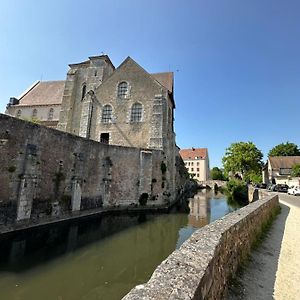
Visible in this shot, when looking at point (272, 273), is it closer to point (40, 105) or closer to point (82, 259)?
point (82, 259)

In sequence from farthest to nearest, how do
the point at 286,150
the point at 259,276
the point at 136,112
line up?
the point at 286,150 → the point at 136,112 → the point at 259,276

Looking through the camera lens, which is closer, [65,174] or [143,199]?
[65,174]

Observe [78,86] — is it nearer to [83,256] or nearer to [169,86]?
[169,86]

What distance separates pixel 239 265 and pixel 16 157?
10727 millimetres

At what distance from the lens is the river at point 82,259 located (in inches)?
215

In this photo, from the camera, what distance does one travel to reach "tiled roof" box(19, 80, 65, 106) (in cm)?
3040

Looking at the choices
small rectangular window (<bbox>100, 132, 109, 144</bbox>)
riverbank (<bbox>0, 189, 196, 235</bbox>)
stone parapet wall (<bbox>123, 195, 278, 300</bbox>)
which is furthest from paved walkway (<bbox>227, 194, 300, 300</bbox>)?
small rectangular window (<bbox>100, 132, 109, 144</bbox>)

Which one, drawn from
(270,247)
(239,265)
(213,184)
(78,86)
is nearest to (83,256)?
(239,265)

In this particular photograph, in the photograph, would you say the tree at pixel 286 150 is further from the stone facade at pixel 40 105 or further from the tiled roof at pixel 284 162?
the stone facade at pixel 40 105

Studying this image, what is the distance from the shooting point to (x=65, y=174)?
46.1 ft

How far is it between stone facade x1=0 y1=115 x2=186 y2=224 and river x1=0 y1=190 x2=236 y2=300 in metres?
1.69

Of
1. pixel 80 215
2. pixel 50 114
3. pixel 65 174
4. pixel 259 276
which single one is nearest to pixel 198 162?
pixel 50 114

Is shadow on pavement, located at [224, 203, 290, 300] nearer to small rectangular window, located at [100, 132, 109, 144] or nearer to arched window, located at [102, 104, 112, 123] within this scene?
small rectangular window, located at [100, 132, 109, 144]

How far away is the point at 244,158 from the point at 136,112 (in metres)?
29.2
